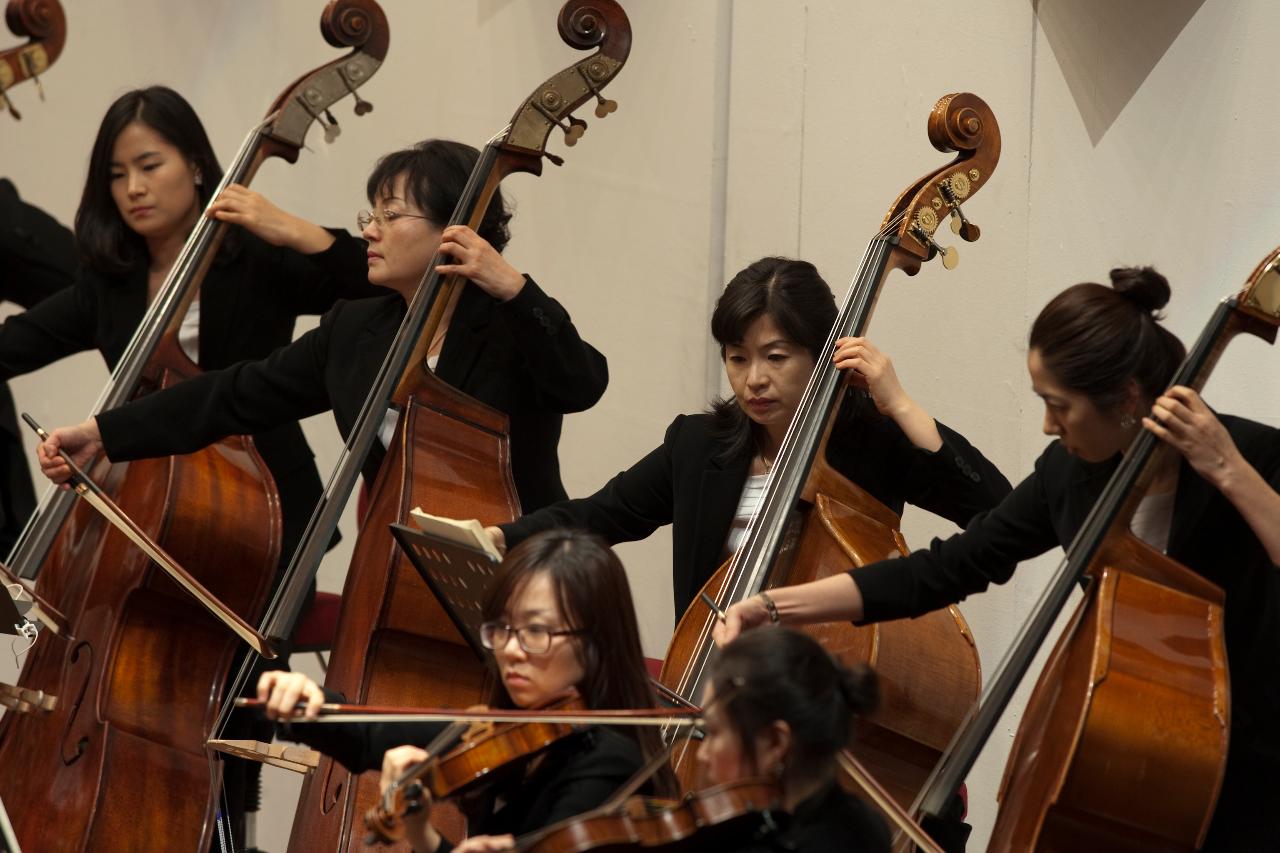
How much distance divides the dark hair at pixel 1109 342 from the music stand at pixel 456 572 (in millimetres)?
673

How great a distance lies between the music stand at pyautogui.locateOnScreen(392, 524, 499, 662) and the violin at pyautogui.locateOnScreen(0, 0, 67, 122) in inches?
72.1

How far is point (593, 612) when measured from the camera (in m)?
1.93

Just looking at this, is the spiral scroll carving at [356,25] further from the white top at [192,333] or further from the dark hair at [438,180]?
the white top at [192,333]

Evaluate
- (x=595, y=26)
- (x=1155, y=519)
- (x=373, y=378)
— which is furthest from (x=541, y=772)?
(x=595, y=26)

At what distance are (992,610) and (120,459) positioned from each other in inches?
59.3

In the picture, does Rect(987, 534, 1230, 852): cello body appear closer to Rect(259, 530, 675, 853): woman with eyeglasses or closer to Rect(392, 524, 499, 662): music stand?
Rect(259, 530, 675, 853): woman with eyeglasses

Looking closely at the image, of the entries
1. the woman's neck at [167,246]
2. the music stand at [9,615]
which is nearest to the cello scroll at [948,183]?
the music stand at [9,615]

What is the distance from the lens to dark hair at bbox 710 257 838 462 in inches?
101

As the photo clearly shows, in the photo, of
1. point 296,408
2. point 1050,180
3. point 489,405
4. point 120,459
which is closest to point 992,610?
point 1050,180

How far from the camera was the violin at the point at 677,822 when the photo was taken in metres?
1.54

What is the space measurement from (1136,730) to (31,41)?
2.61 m

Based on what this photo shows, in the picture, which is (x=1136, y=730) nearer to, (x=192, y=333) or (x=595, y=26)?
(x=595, y=26)

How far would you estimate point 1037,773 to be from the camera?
1.98 metres

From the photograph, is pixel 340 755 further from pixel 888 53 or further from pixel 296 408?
pixel 888 53
